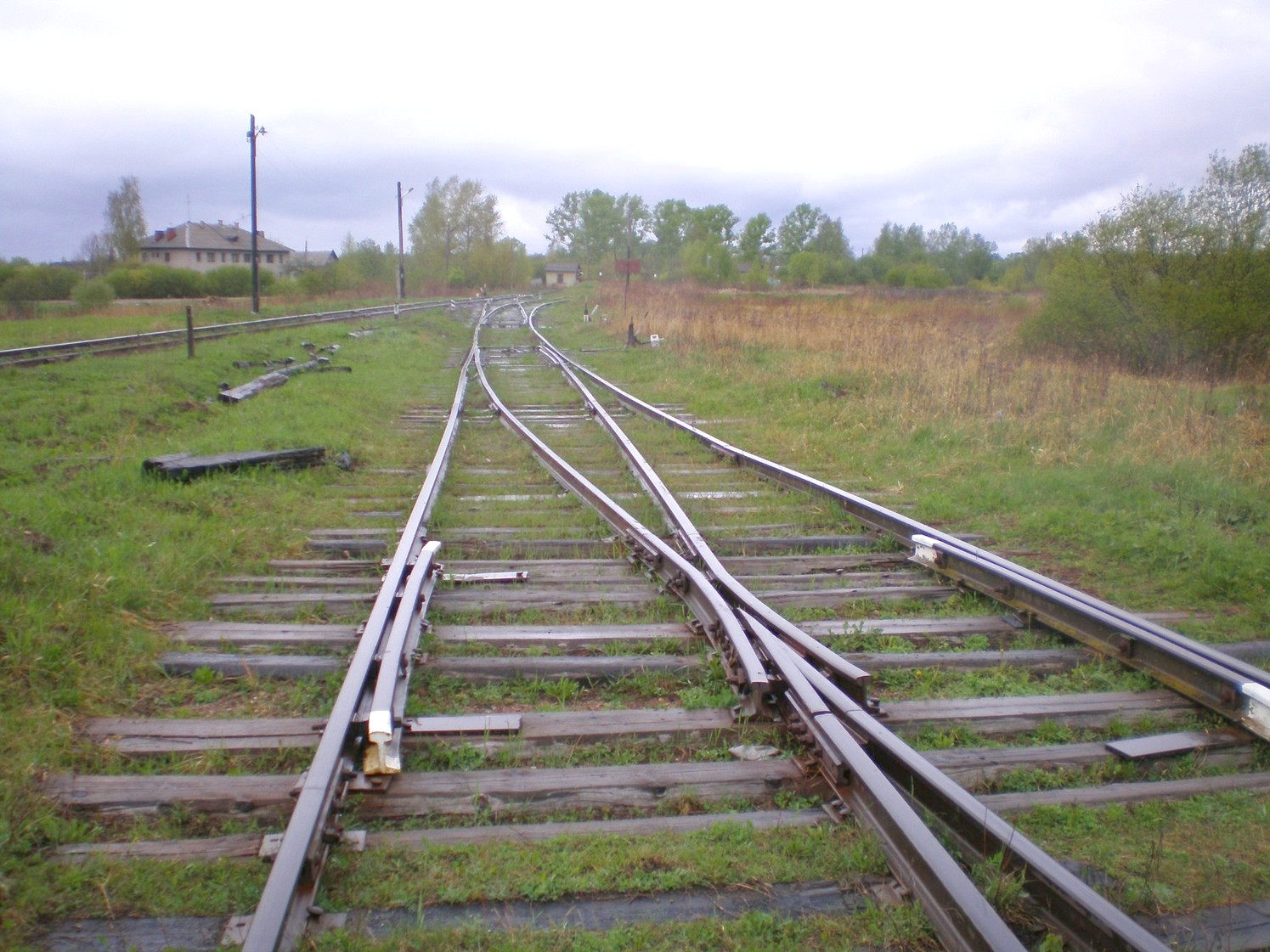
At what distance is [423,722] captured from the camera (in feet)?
11.0

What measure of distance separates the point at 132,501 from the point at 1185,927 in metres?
6.59

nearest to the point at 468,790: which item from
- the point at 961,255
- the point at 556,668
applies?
the point at 556,668

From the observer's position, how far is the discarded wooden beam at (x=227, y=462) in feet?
23.3

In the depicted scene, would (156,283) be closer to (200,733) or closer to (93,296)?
(93,296)

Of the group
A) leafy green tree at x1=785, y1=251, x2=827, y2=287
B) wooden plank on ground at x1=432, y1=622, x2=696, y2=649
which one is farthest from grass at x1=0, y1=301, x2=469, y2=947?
leafy green tree at x1=785, y1=251, x2=827, y2=287

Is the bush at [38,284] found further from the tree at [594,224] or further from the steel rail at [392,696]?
the tree at [594,224]

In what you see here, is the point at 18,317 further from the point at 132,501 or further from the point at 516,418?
the point at 132,501

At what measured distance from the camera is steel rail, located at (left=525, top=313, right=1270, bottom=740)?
3482 millimetres

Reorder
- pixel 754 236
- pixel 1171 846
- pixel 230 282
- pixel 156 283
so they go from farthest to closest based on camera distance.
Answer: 1. pixel 754 236
2. pixel 156 283
3. pixel 230 282
4. pixel 1171 846

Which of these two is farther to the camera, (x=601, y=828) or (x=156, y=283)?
(x=156, y=283)

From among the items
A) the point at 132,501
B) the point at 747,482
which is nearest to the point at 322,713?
the point at 132,501

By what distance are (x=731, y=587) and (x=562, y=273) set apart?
116 m

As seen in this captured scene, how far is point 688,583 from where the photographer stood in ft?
15.5

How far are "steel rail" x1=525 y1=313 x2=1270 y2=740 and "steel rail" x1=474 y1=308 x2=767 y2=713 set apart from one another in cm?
160
